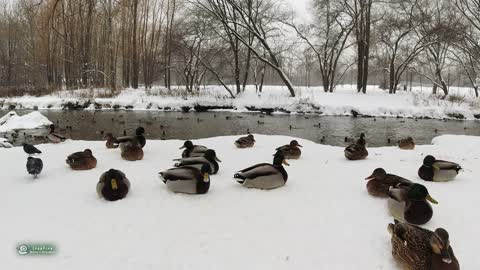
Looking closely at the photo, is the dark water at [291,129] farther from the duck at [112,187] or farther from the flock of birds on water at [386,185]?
the duck at [112,187]

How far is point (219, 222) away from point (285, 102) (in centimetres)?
2154

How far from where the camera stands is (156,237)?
11.4 ft

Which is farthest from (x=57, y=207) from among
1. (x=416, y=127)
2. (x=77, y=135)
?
(x=416, y=127)

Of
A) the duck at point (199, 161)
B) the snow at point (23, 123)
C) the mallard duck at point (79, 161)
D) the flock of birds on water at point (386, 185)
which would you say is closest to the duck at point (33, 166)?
the flock of birds on water at point (386, 185)

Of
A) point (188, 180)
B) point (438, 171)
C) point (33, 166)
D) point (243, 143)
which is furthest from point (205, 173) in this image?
point (243, 143)

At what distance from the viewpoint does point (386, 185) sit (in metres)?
4.43

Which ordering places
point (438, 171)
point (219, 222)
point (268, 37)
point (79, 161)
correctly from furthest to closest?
1. point (268, 37)
2. point (79, 161)
3. point (438, 171)
4. point (219, 222)

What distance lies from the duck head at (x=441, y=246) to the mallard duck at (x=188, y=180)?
276 centimetres

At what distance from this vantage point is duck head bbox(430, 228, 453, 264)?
2.62 metres

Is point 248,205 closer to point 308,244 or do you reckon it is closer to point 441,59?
point 308,244

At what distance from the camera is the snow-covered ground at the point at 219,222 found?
308cm

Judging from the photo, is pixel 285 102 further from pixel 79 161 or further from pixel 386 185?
pixel 386 185

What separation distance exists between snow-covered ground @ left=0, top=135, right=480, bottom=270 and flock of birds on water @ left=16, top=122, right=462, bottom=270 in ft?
0.49

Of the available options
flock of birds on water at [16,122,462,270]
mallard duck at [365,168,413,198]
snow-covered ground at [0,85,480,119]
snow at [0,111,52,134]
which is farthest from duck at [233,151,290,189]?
snow-covered ground at [0,85,480,119]
